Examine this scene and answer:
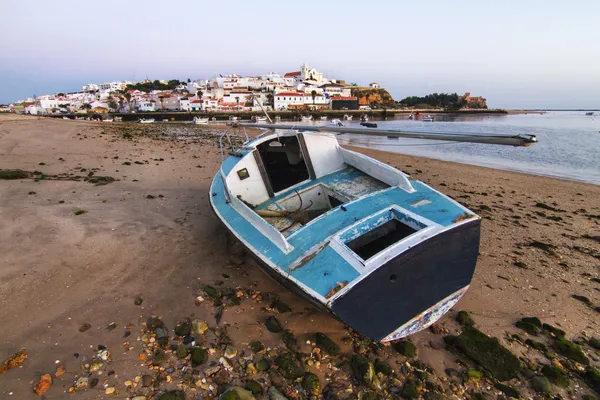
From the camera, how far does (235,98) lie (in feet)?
287

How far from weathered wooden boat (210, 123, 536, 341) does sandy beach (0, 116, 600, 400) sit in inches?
29.8

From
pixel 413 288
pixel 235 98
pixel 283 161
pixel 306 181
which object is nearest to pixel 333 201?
pixel 306 181

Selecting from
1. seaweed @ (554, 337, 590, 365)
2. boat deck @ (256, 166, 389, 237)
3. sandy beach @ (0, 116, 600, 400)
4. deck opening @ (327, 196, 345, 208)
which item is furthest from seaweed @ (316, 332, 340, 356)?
deck opening @ (327, 196, 345, 208)

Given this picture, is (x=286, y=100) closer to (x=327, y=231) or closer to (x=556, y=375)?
(x=327, y=231)

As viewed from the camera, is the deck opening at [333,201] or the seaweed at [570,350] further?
the deck opening at [333,201]

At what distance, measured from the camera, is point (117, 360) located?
347 centimetres

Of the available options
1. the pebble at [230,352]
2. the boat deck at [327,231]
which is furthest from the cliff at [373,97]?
the pebble at [230,352]

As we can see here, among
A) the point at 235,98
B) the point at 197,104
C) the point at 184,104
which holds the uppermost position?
the point at 235,98

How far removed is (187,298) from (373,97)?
127 meters

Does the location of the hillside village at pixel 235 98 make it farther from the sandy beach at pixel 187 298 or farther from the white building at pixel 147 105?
the sandy beach at pixel 187 298

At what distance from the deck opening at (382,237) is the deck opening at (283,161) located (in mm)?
3538

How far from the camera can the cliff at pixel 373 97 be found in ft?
378

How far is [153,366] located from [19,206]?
6.58m

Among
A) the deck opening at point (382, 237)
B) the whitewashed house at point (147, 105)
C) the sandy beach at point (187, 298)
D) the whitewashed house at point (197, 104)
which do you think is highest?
the deck opening at point (382, 237)
